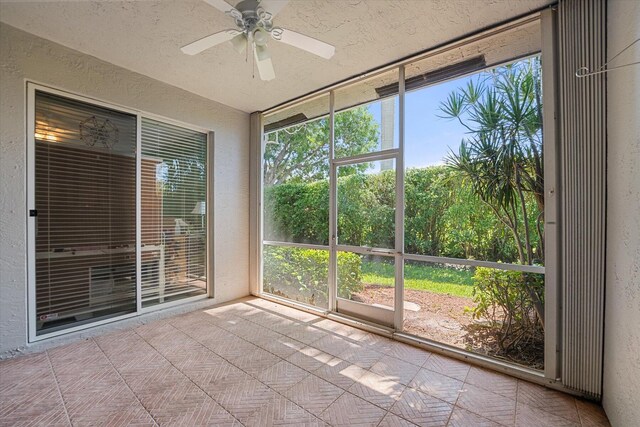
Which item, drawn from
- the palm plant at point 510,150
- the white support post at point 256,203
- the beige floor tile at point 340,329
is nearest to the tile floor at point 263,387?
the beige floor tile at point 340,329

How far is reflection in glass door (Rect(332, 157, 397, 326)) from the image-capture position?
3.24m

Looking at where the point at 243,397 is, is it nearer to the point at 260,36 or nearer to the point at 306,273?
the point at 306,273

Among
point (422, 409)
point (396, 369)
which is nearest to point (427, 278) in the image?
point (396, 369)

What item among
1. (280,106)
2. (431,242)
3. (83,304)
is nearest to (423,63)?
(431,242)

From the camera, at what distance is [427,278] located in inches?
118

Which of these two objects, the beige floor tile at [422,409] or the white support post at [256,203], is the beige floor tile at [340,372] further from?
the white support post at [256,203]

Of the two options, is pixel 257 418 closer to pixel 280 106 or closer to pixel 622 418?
pixel 622 418

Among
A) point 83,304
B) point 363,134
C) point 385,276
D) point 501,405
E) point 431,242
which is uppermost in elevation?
point 363,134

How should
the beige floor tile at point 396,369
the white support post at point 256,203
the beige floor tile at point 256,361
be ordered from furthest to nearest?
the white support post at point 256,203
the beige floor tile at point 256,361
the beige floor tile at point 396,369

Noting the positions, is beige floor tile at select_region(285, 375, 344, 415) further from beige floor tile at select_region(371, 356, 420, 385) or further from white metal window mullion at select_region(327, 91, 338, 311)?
white metal window mullion at select_region(327, 91, 338, 311)

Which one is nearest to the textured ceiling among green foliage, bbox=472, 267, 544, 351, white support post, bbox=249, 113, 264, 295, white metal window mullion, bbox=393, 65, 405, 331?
white metal window mullion, bbox=393, 65, 405, 331

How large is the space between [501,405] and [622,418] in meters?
0.63

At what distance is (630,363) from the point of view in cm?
165

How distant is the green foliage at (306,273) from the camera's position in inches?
143
